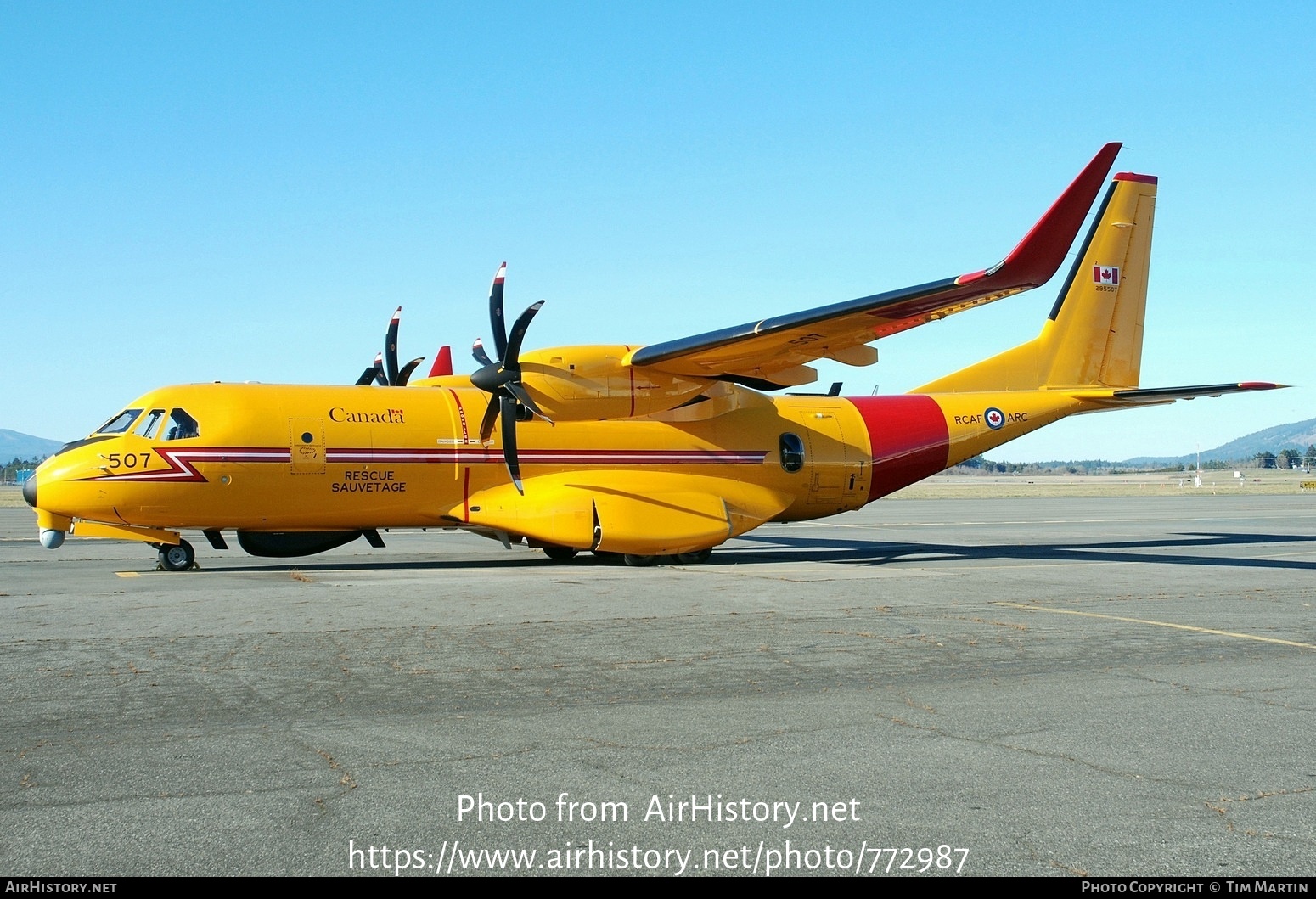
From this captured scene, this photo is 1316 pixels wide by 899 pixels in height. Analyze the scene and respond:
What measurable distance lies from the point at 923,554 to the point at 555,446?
842cm

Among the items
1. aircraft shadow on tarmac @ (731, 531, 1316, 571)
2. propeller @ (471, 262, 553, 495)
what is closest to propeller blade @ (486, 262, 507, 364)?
propeller @ (471, 262, 553, 495)

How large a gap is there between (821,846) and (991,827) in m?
0.89

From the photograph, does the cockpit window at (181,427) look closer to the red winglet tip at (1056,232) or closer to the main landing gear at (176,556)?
the main landing gear at (176,556)

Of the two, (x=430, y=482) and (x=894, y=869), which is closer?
(x=894, y=869)

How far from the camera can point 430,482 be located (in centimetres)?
2106

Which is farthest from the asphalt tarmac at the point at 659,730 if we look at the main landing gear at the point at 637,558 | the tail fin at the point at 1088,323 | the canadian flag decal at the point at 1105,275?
the canadian flag decal at the point at 1105,275

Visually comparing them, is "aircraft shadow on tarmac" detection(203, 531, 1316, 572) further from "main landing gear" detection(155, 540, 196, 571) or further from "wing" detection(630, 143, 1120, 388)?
"wing" detection(630, 143, 1120, 388)

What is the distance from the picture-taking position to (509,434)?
67.8ft

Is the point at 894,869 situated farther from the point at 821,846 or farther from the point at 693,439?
the point at 693,439

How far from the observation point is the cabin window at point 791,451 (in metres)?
23.9

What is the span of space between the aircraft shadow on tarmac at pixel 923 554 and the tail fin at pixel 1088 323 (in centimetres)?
398

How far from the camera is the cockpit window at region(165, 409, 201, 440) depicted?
776 inches
